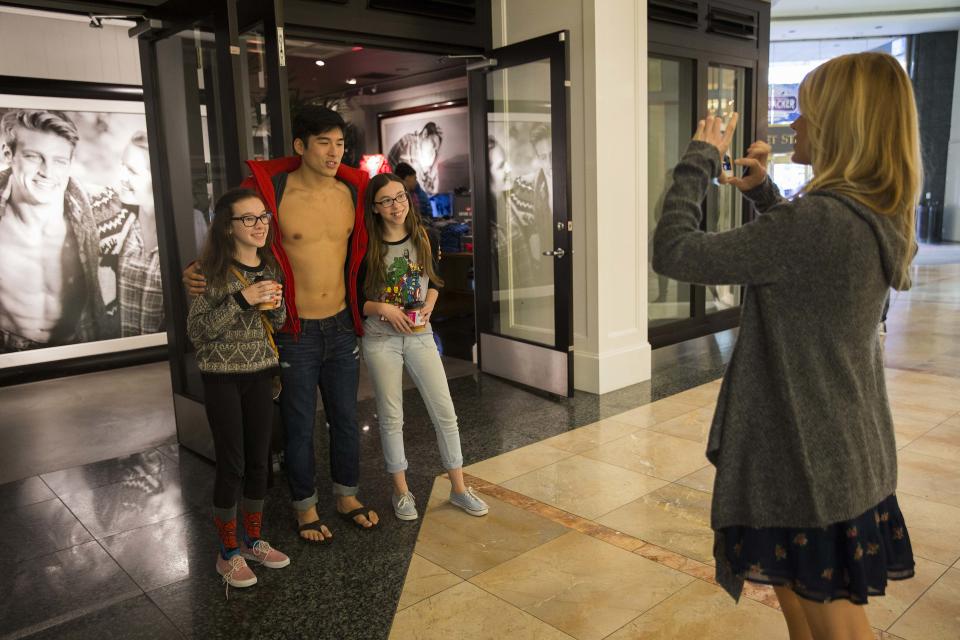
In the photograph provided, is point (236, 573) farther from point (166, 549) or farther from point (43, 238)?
point (43, 238)

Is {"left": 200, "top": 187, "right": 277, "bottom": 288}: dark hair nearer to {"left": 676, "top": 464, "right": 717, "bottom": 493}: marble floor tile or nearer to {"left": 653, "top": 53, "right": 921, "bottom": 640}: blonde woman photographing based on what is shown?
{"left": 653, "top": 53, "right": 921, "bottom": 640}: blonde woman photographing

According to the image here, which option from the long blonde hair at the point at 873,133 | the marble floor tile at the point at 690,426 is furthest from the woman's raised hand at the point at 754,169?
the marble floor tile at the point at 690,426

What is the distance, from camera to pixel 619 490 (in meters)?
3.53

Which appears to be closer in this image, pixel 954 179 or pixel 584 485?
pixel 584 485

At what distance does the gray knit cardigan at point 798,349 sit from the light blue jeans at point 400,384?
1.83 m

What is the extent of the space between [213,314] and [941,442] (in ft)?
12.2

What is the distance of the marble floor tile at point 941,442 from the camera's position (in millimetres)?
3866

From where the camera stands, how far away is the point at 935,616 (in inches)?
95.5

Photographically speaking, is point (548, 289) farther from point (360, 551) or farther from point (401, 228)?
point (360, 551)

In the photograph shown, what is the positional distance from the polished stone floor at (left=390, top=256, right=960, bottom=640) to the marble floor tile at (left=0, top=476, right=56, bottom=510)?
1.98 metres

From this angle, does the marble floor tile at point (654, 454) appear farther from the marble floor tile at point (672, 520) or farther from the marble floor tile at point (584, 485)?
the marble floor tile at point (672, 520)

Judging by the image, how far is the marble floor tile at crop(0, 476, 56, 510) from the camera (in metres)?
3.70

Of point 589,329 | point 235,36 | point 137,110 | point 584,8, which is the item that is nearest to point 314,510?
point 235,36

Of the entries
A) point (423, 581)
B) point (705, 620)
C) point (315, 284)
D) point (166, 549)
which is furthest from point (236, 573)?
point (705, 620)
